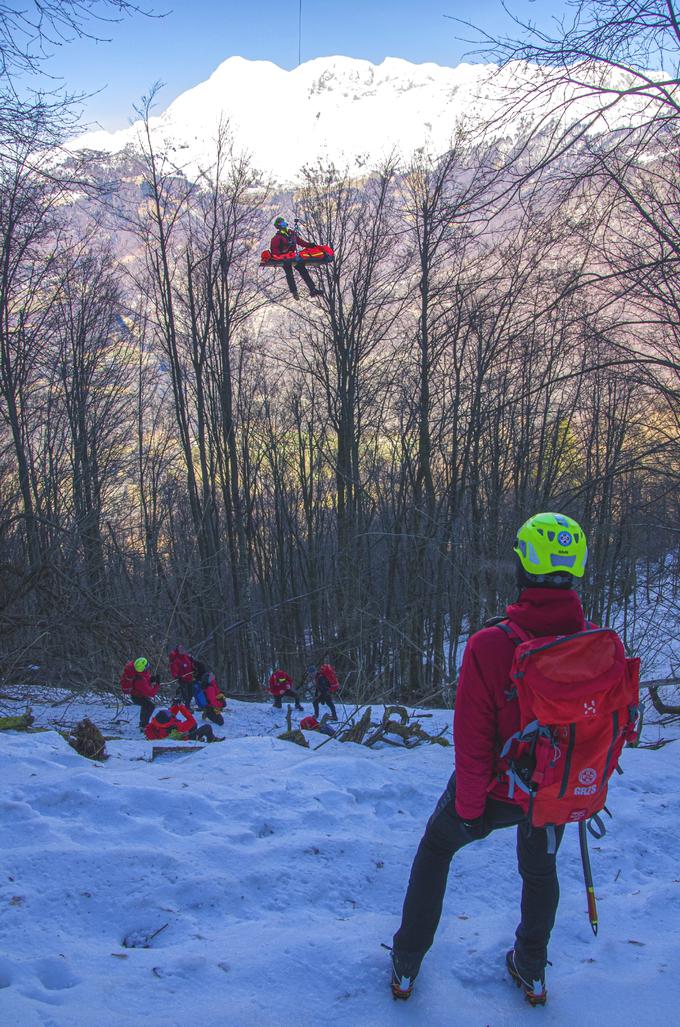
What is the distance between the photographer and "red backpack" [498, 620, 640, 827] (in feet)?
6.37

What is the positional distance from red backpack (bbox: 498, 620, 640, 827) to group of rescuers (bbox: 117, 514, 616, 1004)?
74 mm

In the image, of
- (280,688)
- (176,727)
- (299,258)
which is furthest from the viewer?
(280,688)

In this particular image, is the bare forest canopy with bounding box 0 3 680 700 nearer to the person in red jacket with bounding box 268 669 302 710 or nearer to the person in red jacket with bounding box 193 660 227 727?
the person in red jacket with bounding box 193 660 227 727

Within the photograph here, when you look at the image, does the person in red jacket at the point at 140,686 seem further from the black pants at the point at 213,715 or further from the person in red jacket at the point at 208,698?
the black pants at the point at 213,715

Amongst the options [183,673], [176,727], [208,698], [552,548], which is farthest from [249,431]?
[552,548]

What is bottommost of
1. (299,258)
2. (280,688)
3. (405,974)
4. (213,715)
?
(280,688)

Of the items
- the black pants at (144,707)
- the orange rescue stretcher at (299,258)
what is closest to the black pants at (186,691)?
the black pants at (144,707)

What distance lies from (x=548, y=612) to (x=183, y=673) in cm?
862

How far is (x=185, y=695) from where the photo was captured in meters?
9.75

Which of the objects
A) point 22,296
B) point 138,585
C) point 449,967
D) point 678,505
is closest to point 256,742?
point 449,967

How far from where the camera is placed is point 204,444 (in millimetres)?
16969

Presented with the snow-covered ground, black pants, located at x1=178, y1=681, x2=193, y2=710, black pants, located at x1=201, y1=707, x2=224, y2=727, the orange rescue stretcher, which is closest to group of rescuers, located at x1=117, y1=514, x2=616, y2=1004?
the snow-covered ground

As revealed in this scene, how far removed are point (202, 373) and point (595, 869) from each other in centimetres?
1504

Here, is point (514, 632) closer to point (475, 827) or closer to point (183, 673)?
point (475, 827)
